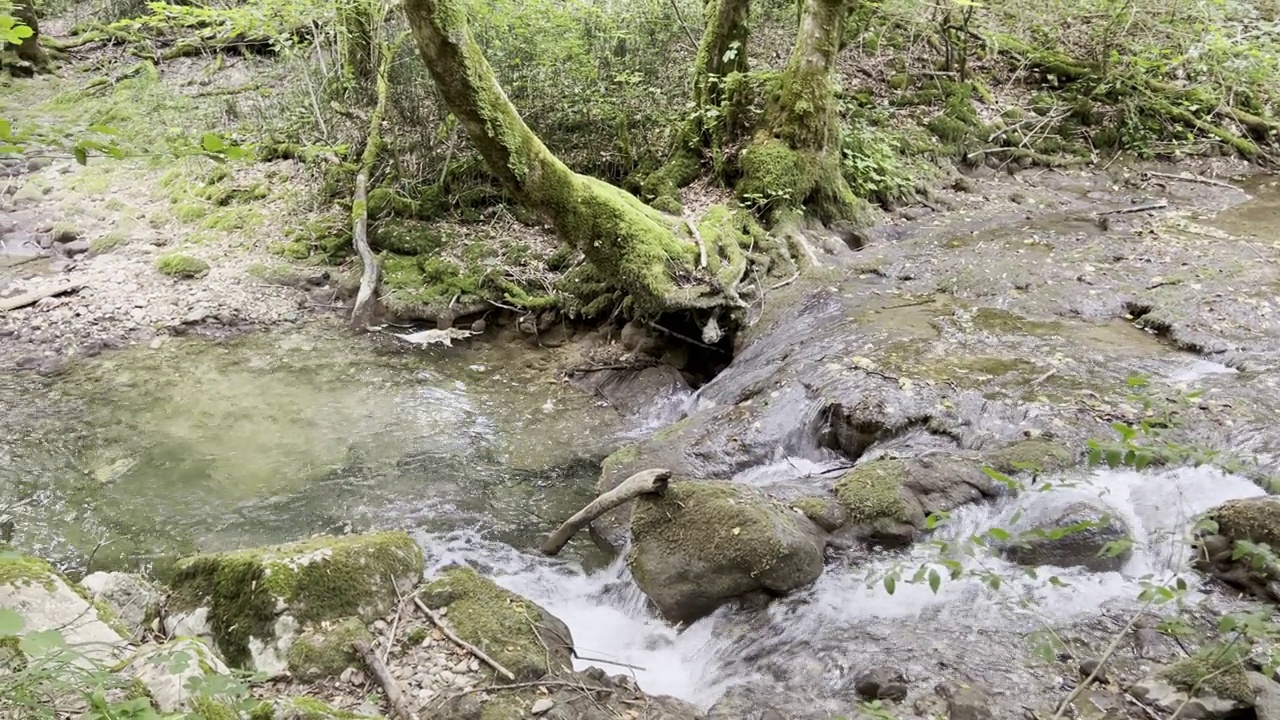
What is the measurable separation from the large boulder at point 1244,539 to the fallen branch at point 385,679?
4180 millimetres

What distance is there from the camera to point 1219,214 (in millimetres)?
10445

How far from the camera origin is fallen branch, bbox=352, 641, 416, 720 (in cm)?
329

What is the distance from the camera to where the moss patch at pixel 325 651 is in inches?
136

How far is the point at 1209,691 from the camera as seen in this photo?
3355 millimetres

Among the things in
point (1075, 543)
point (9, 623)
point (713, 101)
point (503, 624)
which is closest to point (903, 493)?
point (1075, 543)

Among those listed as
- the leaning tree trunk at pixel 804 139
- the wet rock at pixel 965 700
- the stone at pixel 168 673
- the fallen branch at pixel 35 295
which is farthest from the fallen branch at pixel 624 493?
the fallen branch at pixel 35 295

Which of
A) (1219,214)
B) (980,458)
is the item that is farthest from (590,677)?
(1219,214)

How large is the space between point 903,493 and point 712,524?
4.61 feet

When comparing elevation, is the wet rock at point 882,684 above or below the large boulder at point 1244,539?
below

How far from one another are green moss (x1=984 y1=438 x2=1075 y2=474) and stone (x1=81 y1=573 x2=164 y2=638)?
16.8 ft

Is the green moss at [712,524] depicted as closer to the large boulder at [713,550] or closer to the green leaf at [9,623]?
the large boulder at [713,550]

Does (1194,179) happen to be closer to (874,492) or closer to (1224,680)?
(874,492)

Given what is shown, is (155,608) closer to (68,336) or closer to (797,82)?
(68,336)

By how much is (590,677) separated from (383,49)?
8717 millimetres
